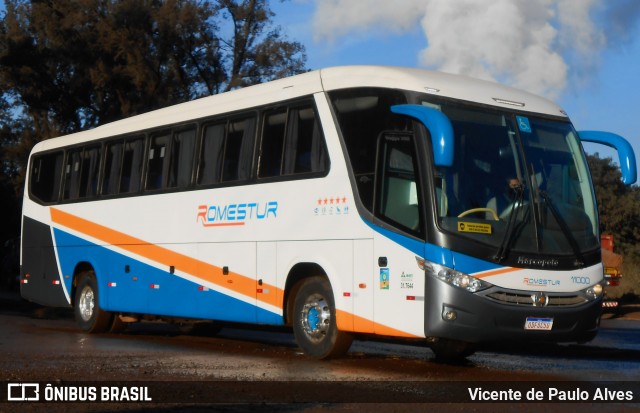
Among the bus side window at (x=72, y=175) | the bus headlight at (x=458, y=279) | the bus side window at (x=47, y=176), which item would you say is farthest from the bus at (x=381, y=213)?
the bus side window at (x=47, y=176)

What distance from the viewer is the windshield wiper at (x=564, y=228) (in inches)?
498

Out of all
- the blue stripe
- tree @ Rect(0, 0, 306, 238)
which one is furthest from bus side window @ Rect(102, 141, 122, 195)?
tree @ Rect(0, 0, 306, 238)

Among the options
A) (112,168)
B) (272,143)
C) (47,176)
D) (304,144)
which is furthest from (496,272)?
(47,176)

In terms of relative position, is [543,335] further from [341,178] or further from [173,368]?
[173,368]

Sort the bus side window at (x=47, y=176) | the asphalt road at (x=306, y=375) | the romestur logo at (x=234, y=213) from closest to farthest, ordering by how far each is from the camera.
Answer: the asphalt road at (x=306, y=375)
the romestur logo at (x=234, y=213)
the bus side window at (x=47, y=176)

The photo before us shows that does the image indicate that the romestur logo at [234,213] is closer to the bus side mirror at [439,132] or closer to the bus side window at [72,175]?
the bus side mirror at [439,132]

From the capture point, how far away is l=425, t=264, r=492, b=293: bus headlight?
1204cm

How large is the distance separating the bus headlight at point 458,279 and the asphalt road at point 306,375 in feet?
3.37

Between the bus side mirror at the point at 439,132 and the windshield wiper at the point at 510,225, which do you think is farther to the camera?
the windshield wiper at the point at 510,225

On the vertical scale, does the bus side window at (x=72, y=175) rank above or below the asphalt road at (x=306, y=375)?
above

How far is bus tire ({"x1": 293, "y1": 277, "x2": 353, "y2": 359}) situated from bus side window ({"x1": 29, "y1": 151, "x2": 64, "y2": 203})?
8997 mm

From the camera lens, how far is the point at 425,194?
1226cm

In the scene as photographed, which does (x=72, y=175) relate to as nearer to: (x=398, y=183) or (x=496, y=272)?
(x=398, y=183)

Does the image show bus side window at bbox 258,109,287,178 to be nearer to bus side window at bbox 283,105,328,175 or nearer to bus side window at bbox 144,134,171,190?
bus side window at bbox 283,105,328,175
